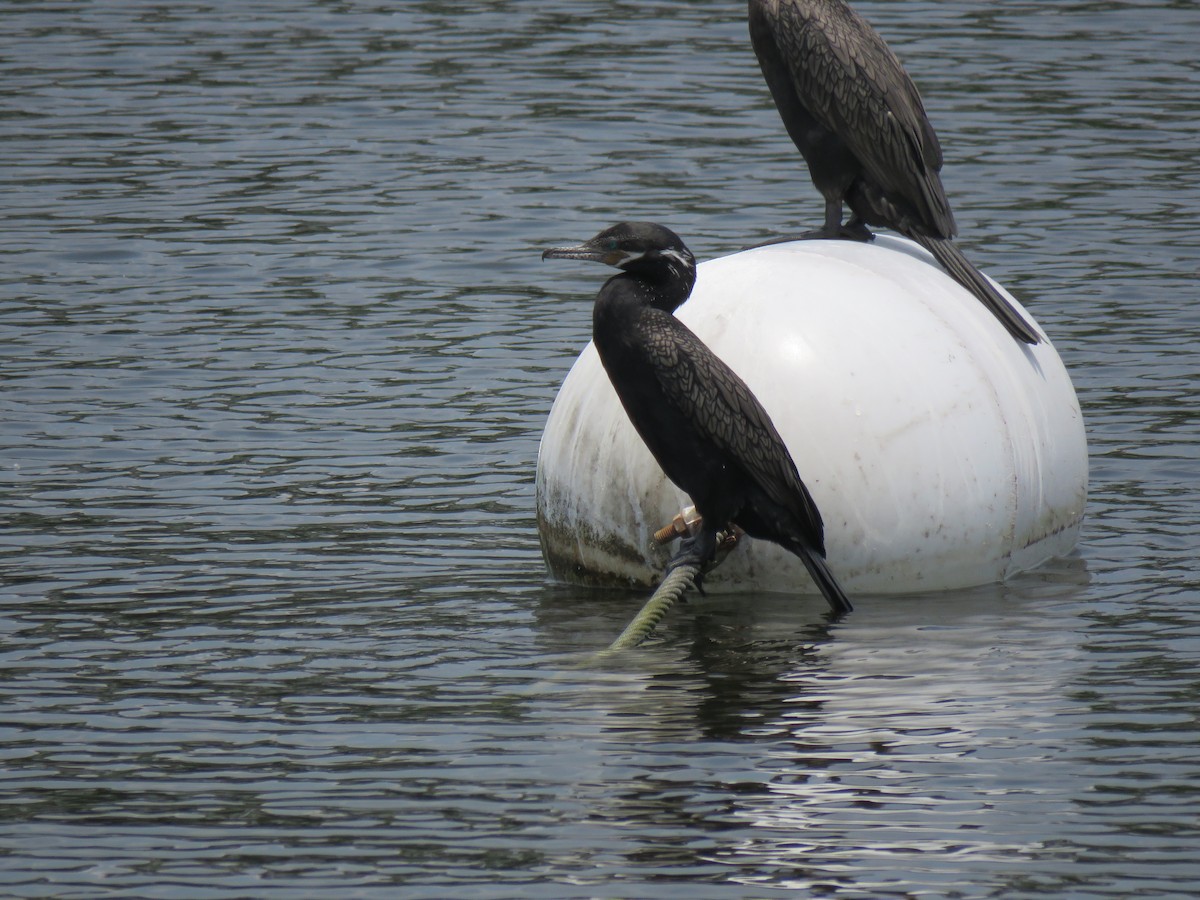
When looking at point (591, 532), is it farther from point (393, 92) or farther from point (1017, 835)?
point (393, 92)

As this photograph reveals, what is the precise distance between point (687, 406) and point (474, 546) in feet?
6.91

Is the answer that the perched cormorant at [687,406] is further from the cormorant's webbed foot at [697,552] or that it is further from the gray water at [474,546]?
the gray water at [474,546]

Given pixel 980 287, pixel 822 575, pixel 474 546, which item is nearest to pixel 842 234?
pixel 980 287

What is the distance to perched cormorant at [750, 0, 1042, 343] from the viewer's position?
920cm

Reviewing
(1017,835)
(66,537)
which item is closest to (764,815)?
(1017,835)

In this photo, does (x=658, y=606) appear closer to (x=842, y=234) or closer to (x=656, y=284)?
(x=656, y=284)

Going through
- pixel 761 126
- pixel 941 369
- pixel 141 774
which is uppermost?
pixel 941 369

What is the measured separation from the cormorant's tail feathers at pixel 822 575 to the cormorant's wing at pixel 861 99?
1889 mm

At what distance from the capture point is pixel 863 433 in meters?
8.00

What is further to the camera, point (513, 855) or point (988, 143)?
point (988, 143)

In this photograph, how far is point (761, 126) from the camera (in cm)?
1981

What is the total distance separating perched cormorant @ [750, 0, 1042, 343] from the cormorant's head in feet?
5.05

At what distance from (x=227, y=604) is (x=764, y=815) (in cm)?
321

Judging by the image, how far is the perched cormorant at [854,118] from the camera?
30.2 ft
